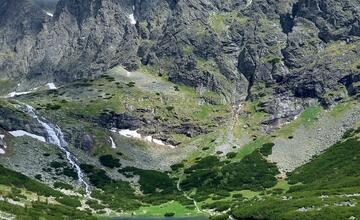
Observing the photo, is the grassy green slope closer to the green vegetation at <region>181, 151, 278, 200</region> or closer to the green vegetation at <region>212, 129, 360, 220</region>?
the green vegetation at <region>212, 129, 360, 220</region>

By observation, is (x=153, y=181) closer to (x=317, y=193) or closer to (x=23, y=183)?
(x=23, y=183)

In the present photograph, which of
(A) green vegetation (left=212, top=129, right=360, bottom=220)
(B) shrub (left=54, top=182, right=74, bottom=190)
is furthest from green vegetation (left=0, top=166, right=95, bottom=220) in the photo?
(A) green vegetation (left=212, top=129, right=360, bottom=220)

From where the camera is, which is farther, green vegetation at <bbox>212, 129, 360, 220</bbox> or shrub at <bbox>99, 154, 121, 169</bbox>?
Answer: shrub at <bbox>99, 154, 121, 169</bbox>

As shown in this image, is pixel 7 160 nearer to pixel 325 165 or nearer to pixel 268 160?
pixel 268 160

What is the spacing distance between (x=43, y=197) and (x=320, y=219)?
78178 mm

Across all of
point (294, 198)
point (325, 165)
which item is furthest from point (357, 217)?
point (325, 165)

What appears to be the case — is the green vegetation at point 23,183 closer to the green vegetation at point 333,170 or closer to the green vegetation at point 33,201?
the green vegetation at point 33,201

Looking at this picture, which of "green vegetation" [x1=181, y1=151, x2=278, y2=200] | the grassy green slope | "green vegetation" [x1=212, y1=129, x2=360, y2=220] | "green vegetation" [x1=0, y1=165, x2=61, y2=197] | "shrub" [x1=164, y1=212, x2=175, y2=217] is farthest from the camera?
"green vegetation" [x1=181, y1=151, x2=278, y2=200]

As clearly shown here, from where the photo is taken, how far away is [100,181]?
594 ft

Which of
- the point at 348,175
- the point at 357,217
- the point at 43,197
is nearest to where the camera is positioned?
the point at 357,217

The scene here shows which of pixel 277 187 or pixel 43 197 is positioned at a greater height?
pixel 277 187

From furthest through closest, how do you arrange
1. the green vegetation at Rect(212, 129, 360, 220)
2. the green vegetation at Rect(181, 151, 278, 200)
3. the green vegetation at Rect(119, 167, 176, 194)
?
the green vegetation at Rect(119, 167, 176, 194) < the green vegetation at Rect(181, 151, 278, 200) < the green vegetation at Rect(212, 129, 360, 220)

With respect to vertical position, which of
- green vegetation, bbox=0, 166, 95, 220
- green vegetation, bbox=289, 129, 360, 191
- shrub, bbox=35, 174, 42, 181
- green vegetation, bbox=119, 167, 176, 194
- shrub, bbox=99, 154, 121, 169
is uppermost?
green vegetation, bbox=289, 129, 360, 191

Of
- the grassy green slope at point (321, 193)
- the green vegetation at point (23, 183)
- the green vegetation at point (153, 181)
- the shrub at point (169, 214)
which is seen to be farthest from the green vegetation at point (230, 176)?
the green vegetation at point (23, 183)
